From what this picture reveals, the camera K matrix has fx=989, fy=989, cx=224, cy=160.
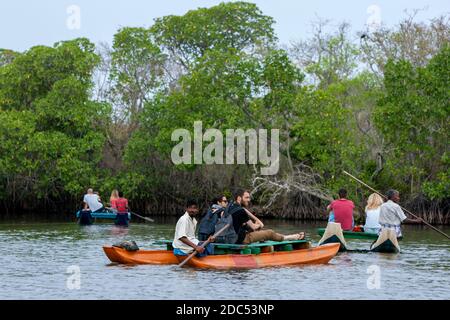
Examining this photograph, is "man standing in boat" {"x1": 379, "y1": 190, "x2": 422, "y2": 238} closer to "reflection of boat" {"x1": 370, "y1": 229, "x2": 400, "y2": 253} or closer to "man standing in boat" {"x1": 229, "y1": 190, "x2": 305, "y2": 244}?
"reflection of boat" {"x1": 370, "y1": 229, "x2": 400, "y2": 253}

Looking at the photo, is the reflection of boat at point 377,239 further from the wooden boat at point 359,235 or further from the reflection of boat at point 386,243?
the wooden boat at point 359,235

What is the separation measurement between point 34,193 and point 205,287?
28829 millimetres

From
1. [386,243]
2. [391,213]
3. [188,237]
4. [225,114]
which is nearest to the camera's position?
[188,237]

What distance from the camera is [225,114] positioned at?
38.7 m

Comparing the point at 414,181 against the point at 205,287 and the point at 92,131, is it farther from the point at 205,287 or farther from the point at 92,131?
the point at 205,287

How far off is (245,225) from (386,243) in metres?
4.05

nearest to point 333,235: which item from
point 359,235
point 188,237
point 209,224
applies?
point 359,235

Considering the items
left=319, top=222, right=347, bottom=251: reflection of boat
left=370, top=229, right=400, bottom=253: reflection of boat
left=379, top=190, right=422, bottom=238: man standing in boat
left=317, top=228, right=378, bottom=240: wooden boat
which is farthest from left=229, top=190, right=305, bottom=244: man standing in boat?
left=317, top=228, right=378, bottom=240: wooden boat

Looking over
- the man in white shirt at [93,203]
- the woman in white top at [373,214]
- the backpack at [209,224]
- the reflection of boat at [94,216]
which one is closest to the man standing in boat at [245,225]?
the backpack at [209,224]

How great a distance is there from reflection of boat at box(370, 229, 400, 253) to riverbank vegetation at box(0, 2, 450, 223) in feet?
37.1

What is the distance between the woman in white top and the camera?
24.4 meters

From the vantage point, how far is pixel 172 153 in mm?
40969

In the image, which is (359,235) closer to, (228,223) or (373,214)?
A: (373,214)

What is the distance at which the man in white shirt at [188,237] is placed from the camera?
19.3 meters
